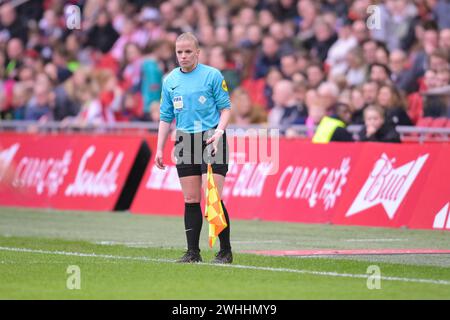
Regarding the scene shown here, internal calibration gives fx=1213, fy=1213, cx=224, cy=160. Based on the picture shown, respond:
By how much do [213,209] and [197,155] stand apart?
576 millimetres

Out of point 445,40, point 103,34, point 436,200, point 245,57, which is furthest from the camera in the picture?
point 103,34

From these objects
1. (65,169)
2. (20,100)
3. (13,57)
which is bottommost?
(65,169)

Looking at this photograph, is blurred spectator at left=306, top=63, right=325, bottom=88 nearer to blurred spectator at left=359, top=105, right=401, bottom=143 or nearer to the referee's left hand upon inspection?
blurred spectator at left=359, top=105, right=401, bottom=143

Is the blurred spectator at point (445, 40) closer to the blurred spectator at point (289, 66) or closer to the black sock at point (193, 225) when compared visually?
the blurred spectator at point (289, 66)

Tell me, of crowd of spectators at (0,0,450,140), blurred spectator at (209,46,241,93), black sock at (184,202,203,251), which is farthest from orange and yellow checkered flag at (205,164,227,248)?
blurred spectator at (209,46,241,93)

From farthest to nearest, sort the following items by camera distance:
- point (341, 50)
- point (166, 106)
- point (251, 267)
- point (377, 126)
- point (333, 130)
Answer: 1. point (341, 50)
2. point (333, 130)
3. point (377, 126)
4. point (166, 106)
5. point (251, 267)

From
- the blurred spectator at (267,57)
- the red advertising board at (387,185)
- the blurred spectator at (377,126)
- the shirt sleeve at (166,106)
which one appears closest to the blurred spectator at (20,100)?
the blurred spectator at (267,57)

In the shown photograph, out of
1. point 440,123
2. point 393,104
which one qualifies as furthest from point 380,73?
point 440,123

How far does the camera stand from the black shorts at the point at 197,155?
476 inches

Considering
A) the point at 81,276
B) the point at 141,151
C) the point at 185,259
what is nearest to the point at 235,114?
the point at 141,151

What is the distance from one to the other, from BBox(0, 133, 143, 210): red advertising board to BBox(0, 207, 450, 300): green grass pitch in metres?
3.55

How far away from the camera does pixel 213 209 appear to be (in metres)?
12.0

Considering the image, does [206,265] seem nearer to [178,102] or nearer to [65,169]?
[178,102]

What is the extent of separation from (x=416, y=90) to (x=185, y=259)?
9554 mm
